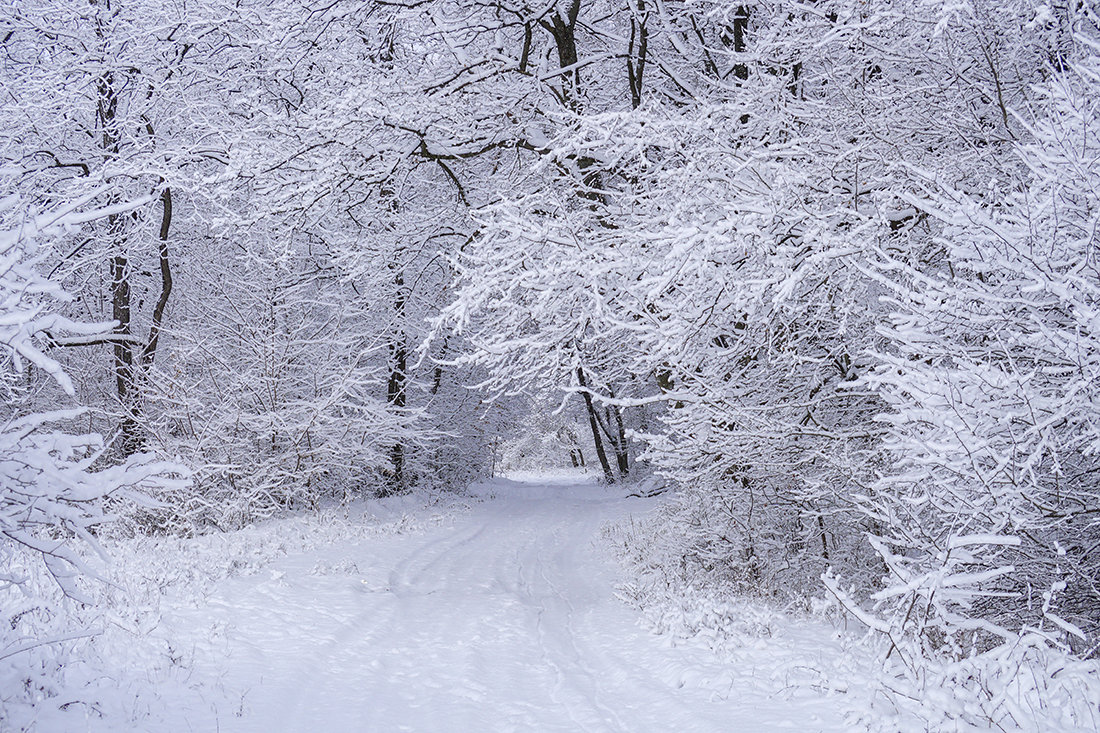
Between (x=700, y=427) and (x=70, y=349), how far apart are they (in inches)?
586

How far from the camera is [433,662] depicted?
5.92 m

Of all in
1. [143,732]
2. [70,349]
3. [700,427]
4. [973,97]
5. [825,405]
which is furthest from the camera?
[70,349]

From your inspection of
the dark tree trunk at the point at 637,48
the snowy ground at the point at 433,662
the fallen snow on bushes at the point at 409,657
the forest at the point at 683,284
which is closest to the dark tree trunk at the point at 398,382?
the forest at the point at 683,284

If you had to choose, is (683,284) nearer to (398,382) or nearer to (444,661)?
(444,661)

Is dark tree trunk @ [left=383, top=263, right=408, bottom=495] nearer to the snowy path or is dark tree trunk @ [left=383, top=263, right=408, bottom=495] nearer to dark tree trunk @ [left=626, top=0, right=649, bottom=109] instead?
the snowy path

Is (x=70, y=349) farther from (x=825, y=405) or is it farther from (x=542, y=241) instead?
(x=825, y=405)

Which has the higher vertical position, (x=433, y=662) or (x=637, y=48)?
(x=637, y=48)

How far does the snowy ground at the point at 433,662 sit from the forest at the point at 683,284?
587 mm

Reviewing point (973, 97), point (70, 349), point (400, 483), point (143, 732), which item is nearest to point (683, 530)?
point (973, 97)

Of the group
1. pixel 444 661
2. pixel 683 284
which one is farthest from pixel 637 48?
pixel 444 661

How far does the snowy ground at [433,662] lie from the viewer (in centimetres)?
444

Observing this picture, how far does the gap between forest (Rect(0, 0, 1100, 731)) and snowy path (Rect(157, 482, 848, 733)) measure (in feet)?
3.09

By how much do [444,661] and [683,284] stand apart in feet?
12.5

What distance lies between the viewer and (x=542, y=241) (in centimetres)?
626
